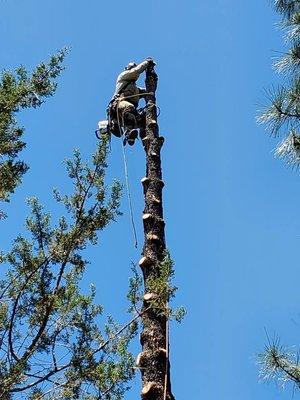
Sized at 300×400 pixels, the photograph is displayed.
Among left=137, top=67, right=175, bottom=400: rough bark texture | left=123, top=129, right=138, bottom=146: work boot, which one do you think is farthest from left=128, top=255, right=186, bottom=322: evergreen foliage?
left=123, top=129, right=138, bottom=146: work boot

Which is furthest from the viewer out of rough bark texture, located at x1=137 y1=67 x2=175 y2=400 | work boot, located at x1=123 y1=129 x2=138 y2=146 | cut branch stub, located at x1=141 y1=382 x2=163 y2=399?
work boot, located at x1=123 y1=129 x2=138 y2=146

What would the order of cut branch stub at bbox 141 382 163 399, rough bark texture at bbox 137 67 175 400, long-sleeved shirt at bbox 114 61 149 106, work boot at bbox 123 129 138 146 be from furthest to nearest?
1. long-sleeved shirt at bbox 114 61 149 106
2. work boot at bbox 123 129 138 146
3. rough bark texture at bbox 137 67 175 400
4. cut branch stub at bbox 141 382 163 399

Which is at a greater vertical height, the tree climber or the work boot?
the tree climber

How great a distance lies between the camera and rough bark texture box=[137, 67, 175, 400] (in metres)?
4.27

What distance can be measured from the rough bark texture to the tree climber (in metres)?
0.45

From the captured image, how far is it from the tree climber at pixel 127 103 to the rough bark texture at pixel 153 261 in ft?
1.47

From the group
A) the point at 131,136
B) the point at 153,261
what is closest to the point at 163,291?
the point at 153,261

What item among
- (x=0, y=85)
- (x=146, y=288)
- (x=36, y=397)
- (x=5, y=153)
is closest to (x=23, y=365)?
(x=36, y=397)

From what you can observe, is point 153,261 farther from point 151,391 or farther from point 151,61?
point 151,61

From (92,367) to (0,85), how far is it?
3050 millimetres

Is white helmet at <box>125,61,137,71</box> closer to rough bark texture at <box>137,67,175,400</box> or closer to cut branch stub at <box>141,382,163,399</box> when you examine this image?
rough bark texture at <box>137,67,175,400</box>

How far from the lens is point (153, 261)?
498 centimetres

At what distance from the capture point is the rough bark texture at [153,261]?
4.27m

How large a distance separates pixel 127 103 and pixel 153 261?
280 centimetres
